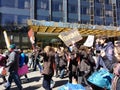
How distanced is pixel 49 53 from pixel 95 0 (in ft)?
160

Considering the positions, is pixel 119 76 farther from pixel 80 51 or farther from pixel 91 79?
pixel 80 51

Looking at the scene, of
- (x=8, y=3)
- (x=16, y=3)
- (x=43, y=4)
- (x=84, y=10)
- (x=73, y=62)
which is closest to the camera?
(x=73, y=62)

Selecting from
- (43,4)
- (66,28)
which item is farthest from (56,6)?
(66,28)

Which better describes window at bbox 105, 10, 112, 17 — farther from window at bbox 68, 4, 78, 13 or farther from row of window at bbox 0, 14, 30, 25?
row of window at bbox 0, 14, 30, 25

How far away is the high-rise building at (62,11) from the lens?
45688 mm

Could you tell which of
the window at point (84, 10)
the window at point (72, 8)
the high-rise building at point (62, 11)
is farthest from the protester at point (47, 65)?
the window at point (84, 10)

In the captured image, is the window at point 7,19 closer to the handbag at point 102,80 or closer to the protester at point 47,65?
the protester at point 47,65

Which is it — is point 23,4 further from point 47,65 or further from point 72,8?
point 47,65

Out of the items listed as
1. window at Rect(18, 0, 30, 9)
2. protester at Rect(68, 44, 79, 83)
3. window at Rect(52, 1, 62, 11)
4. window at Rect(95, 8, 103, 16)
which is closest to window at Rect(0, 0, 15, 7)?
window at Rect(18, 0, 30, 9)

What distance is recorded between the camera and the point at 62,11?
52375 millimetres

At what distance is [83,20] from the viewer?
177 ft

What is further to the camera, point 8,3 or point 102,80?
point 8,3

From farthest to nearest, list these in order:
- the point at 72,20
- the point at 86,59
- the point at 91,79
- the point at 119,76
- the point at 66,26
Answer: the point at 72,20
the point at 66,26
the point at 86,59
the point at 91,79
the point at 119,76

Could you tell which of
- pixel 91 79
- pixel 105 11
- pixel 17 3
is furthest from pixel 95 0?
pixel 91 79
